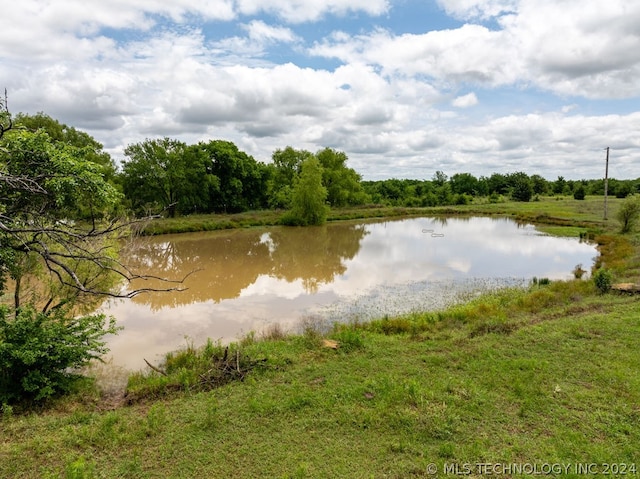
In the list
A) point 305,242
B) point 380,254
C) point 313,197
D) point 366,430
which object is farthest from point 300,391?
point 313,197

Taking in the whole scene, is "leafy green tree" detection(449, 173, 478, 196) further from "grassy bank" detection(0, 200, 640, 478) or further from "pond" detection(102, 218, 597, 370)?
"grassy bank" detection(0, 200, 640, 478)

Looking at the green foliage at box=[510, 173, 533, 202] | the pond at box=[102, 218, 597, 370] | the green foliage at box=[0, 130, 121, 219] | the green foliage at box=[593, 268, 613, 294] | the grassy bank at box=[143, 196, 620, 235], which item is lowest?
the pond at box=[102, 218, 597, 370]

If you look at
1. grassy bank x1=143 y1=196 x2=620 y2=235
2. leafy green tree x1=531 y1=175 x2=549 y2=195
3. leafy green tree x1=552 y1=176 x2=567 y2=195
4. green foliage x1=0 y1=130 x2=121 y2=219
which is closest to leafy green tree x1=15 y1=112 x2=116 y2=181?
grassy bank x1=143 y1=196 x2=620 y2=235

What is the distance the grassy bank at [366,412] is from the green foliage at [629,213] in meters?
25.1

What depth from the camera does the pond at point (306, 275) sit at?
1341cm

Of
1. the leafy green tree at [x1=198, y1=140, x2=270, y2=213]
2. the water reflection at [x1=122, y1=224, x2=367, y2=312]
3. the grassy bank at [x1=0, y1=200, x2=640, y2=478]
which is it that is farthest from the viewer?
the leafy green tree at [x1=198, y1=140, x2=270, y2=213]

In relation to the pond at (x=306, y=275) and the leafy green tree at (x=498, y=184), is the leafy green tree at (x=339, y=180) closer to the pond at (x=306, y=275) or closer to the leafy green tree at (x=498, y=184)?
the pond at (x=306, y=275)

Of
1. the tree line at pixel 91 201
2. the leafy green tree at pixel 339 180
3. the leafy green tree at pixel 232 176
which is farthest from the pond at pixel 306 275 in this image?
the leafy green tree at pixel 339 180

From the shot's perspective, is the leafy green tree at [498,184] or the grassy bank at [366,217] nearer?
the grassy bank at [366,217]

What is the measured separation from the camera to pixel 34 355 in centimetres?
707

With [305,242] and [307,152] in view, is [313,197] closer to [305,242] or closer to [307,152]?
[305,242]

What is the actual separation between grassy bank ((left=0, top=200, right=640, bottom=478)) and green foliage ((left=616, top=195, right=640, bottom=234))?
25.1 m

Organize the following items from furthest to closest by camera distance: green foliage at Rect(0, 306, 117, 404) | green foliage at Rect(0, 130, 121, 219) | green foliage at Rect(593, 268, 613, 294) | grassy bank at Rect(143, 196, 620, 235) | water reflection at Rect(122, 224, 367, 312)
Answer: grassy bank at Rect(143, 196, 620, 235), water reflection at Rect(122, 224, 367, 312), green foliage at Rect(593, 268, 613, 294), green foliage at Rect(0, 130, 121, 219), green foliage at Rect(0, 306, 117, 404)

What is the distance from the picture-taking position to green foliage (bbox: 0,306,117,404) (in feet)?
23.3
